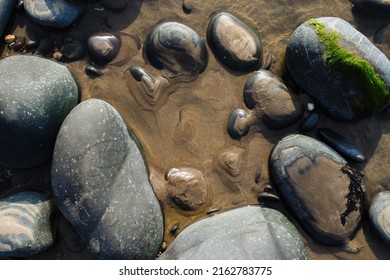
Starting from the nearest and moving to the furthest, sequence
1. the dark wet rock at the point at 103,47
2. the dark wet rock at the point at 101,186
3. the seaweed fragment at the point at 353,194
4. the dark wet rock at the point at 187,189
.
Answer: the dark wet rock at the point at 101,186 → the seaweed fragment at the point at 353,194 → the dark wet rock at the point at 187,189 → the dark wet rock at the point at 103,47

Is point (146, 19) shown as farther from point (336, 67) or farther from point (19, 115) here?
point (336, 67)

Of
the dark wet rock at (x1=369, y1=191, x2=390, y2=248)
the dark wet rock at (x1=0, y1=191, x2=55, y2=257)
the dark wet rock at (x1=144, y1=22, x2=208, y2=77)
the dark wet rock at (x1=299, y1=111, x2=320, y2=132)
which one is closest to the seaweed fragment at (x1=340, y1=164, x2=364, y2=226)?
the dark wet rock at (x1=369, y1=191, x2=390, y2=248)

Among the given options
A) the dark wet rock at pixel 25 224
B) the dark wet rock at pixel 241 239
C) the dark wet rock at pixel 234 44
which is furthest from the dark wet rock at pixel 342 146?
the dark wet rock at pixel 25 224

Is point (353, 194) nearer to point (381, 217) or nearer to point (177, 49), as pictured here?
point (381, 217)

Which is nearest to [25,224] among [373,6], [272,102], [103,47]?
[103,47]

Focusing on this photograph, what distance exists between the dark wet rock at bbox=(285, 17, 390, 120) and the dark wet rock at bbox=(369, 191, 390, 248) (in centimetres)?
97

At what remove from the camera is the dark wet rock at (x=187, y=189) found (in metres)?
4.30

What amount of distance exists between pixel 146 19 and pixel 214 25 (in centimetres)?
79

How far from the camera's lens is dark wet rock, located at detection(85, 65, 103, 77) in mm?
4459

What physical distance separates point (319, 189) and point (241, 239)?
3.16ft

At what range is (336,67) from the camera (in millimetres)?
4078

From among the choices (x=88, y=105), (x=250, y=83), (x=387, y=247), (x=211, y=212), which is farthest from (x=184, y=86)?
(x=387, y=247)

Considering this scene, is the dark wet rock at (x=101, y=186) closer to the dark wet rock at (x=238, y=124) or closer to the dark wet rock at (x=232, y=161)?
the dark wet rock at (x=232, y=161)

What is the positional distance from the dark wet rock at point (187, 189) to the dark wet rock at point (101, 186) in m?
0.37
